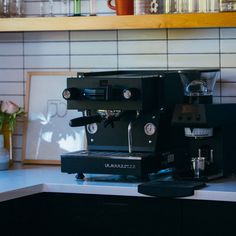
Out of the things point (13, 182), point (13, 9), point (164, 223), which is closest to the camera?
point (164, 223)

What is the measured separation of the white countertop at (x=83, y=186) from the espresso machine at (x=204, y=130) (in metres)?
0.09

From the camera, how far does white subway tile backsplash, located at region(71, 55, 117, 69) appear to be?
11.0 ft

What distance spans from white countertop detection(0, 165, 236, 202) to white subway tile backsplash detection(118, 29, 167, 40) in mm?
731

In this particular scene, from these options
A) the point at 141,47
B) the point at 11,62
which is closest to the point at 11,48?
the point at 11,62

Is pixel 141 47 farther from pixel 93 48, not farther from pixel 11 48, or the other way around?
pixel 11 48

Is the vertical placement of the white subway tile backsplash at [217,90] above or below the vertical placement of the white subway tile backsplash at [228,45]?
below

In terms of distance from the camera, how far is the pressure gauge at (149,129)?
2.81 meters

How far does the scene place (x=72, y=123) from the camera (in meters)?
2.70

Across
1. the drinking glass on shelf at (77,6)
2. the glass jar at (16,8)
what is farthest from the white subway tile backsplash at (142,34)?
the glass jar at (16,8)

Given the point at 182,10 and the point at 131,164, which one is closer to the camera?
the point at 131,164

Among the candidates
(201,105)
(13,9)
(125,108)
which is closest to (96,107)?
(125,108)

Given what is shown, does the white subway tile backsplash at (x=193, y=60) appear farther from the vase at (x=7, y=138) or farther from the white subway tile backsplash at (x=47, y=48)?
the vase at (x=7, y=138)

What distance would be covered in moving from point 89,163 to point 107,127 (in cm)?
19

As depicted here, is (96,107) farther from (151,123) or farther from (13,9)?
(13,9)
